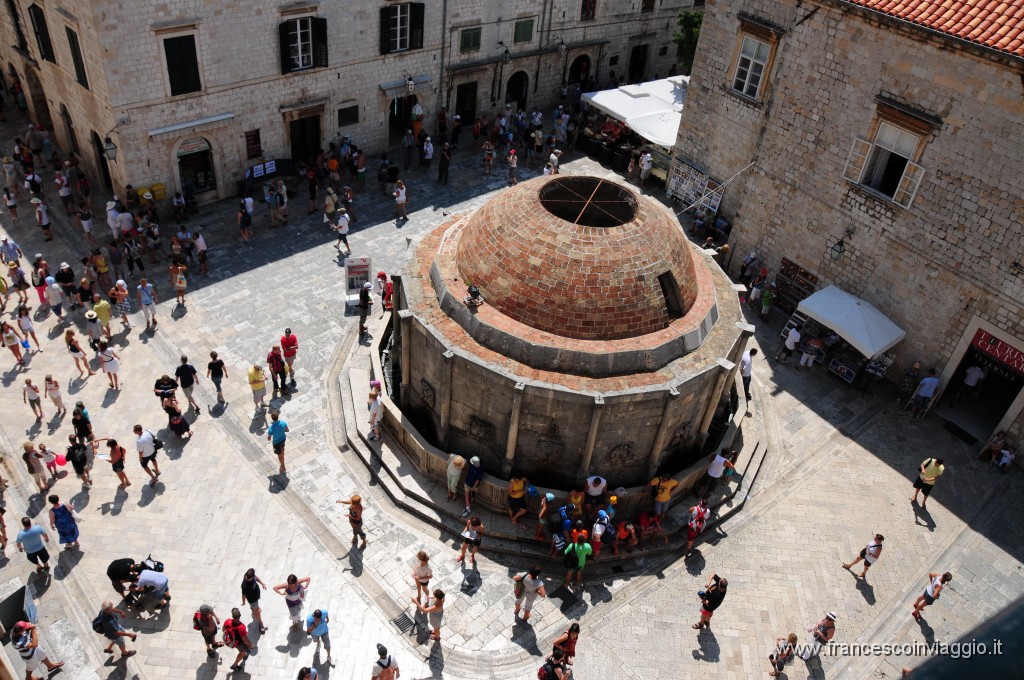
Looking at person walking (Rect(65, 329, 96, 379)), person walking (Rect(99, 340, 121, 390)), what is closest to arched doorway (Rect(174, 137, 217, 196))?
person walking (Rect(65, 329, 96, 379))

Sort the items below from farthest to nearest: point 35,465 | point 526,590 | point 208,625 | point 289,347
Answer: point 289,347
point 35,465
point 526,590
point 208,625


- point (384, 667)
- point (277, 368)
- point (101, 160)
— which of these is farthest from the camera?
point (101, 160)

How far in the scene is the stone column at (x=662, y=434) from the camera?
16172mm

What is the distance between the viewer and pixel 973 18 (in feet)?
61.7

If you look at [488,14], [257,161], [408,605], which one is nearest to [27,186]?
[257,161]

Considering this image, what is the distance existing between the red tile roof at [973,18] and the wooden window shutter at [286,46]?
18.2 meters

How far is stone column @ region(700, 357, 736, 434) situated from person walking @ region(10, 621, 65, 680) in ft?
45.3

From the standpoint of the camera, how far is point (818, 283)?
2398 centimetres

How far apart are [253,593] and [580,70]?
101 ft

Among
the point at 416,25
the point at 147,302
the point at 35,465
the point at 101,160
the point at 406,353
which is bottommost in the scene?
the point at 35,465

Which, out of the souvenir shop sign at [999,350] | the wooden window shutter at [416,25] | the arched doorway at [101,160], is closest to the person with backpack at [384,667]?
the souvenir shop sign at [999,350]

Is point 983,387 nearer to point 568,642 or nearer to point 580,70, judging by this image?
point 568,642

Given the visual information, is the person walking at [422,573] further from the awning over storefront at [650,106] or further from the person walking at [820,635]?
the awning over storefront at [650,106]

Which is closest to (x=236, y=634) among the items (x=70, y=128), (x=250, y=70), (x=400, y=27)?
(x=250, y=70)
